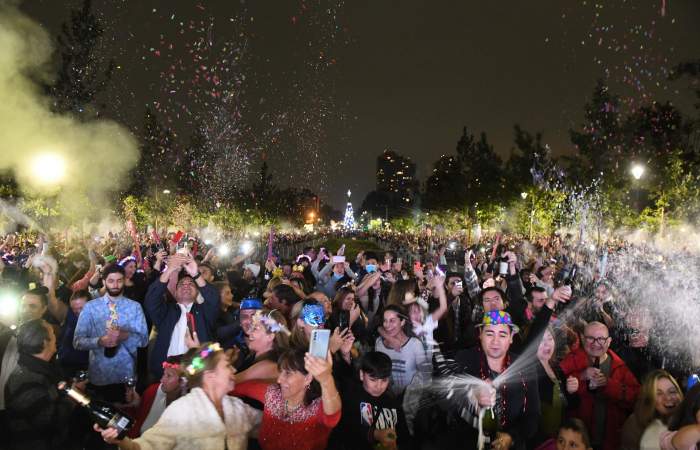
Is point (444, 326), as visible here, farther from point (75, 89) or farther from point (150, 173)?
point (150, 173)

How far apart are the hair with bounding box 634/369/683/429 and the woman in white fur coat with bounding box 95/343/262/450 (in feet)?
10.3

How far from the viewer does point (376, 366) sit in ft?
13.2

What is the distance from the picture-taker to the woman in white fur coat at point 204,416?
3084mm

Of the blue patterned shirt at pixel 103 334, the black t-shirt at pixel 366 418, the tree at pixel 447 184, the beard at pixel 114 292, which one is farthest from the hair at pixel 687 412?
the tree at pixel 447 184

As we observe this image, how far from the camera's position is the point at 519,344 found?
449cm

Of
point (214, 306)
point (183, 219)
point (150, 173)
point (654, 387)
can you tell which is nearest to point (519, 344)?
point (654, 387)

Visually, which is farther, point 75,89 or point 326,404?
point 75,89

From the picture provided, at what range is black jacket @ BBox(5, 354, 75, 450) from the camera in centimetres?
360

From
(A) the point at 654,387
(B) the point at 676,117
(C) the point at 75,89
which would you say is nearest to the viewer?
(A) the point at 654,387

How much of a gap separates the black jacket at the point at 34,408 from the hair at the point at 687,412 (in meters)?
4.52

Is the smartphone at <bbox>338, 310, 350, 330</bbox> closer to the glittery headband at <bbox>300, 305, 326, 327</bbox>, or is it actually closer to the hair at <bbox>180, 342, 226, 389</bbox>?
the glittery headband at <bbox>300, 305, 326, 327</bbox>

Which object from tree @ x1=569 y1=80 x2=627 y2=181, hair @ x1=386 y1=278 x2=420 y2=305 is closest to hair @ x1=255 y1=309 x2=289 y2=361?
hair @ x1=386 y1=278 x2=420 y2=305

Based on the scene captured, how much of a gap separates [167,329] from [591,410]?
15.6 ft

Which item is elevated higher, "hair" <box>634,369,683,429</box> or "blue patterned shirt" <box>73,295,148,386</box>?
"blue patterned shirt" <box>73,295,148,386</box>
